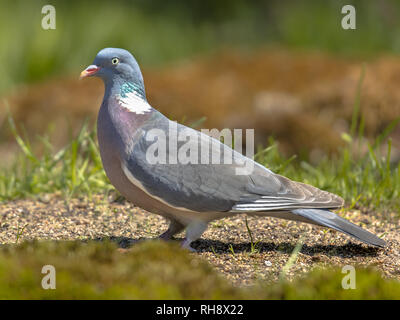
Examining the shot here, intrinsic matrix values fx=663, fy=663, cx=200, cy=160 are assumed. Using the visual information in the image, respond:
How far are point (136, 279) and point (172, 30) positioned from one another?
9.36 m

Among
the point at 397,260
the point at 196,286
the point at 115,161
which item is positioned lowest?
the point at 397,260

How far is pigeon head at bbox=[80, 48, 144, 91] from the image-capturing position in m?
3.43

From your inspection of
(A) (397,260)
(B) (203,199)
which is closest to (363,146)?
(A) (397,260)

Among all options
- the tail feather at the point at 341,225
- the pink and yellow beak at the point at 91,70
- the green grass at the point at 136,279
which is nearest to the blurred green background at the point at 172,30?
the pink and yellow beak at the point at 91,70

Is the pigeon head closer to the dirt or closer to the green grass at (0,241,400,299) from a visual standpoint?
the dirt

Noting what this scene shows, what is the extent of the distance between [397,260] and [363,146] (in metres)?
2.84

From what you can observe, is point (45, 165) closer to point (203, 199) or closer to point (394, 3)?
point (203, 199)

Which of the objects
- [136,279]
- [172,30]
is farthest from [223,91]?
[136,279]

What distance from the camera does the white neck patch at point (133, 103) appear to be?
3424 mm

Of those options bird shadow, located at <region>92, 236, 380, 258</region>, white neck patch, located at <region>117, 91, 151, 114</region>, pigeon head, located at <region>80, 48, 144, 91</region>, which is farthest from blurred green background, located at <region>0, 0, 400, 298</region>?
pigeon head, located at <region>80, 48, 144, 91</region>

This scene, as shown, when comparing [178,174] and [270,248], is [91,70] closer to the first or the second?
[178,174]

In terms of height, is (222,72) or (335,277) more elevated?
(222,72)
